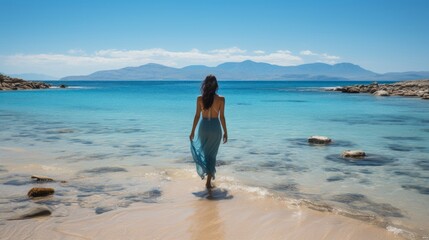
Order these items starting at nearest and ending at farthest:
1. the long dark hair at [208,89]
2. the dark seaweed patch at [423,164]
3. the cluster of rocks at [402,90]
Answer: the long dark hair at [208,89], the dark seaweed patch at [423,164], the cluster of rocks at [402,90]

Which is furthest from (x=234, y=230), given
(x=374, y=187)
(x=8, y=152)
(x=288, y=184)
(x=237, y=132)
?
(x=237, y=132)

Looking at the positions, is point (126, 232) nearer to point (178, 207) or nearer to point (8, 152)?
point (178, 207)

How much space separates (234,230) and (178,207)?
1306 mm

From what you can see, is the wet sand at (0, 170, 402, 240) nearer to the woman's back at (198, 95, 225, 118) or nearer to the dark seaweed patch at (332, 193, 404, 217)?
the dark seaweed patch at (332, 193, 404, 217)

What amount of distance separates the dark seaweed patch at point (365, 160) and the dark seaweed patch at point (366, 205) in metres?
2.97

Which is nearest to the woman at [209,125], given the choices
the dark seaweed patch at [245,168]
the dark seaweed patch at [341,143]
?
the dark seaweed patch at [245,168]

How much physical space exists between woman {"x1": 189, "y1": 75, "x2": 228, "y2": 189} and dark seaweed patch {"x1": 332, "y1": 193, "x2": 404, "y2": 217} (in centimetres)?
241

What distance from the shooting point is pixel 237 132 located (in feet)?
54.3

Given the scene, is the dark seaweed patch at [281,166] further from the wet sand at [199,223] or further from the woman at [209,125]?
the wet sand at [199,223]

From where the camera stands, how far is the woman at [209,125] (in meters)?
7.01

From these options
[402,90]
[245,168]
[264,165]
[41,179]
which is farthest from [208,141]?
[402,90]

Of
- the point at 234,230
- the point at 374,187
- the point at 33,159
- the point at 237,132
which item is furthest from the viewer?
the point at 237,132

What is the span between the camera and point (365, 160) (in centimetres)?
1038

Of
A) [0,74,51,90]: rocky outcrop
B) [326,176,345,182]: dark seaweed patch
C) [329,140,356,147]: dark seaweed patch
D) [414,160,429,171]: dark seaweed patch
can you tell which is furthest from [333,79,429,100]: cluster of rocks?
[0,74,51,90]: rocky outcrop
